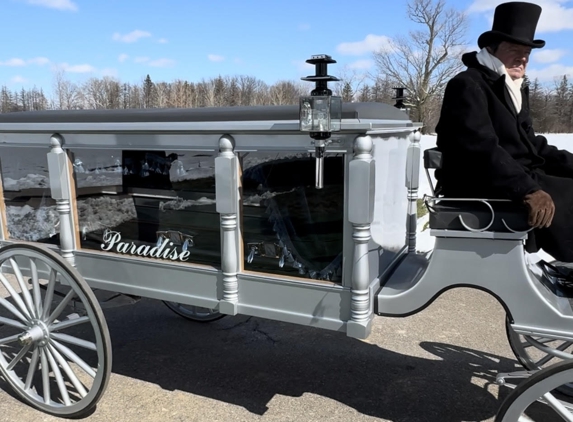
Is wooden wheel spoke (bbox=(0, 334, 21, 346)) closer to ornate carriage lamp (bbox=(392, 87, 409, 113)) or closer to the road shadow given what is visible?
the road shadow

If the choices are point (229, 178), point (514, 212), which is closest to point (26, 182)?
point (229, 178)

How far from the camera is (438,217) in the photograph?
7.52 feet

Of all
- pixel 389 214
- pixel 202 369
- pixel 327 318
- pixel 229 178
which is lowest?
pixel 202 369

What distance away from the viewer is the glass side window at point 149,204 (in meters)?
2.71

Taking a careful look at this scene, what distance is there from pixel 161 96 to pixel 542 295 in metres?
44.9

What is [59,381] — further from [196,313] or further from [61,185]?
[196,313]

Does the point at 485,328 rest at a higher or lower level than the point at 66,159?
lower

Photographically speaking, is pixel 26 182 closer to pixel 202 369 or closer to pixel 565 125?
pixel 202 369

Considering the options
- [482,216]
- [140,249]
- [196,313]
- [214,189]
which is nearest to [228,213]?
[214,189]

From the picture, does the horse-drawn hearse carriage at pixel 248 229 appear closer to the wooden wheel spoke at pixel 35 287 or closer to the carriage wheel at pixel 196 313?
the wooden wheel spoke at pixel 35 287

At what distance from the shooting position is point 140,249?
9.45 feet

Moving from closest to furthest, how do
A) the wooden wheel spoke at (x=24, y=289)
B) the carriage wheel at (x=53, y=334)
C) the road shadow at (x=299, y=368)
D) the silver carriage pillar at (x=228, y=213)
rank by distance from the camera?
1. the silver carriage pillar at (x=228, y=213)
2. the carriage wheel at (x=53, y=334)
3. the wooden wheel spoke at (x=24, y=289)
4. the road shadow at (x=299, y=368)

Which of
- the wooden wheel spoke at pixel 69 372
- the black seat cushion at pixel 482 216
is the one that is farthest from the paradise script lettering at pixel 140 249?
A: the black seat cushion at pixel 482 216

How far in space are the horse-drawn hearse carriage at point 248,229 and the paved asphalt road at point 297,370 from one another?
38 centimetres
